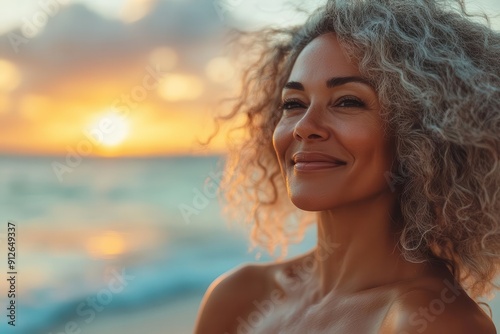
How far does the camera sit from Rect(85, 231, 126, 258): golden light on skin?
6.59 m

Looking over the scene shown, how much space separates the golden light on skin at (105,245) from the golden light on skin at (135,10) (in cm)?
215

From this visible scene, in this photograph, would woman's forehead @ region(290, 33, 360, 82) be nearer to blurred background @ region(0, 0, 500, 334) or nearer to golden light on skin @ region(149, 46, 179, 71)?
blurred background @ region(0, 0, 500, 334)

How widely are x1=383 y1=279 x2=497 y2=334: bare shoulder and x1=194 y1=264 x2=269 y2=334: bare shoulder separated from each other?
1.92 feet

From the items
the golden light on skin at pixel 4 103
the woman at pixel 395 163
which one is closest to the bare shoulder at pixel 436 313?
the woman at pixel 395 163

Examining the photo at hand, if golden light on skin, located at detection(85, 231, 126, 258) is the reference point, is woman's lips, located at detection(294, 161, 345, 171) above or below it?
above

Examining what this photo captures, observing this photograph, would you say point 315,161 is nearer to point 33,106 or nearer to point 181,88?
point 33,106

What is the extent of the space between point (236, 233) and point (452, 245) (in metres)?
5.37

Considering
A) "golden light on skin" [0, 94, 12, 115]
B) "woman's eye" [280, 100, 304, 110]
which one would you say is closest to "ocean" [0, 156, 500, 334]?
"golden light on skin" [0, 94, 12, 115]

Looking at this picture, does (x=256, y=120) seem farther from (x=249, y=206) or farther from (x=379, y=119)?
(x=379, y=119)

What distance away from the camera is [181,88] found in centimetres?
744

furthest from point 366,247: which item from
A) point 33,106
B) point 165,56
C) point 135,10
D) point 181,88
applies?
point 135,10

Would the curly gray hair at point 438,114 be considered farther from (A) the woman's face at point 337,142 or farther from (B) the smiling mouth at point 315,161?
(B) the smiling mouth at point 315,161

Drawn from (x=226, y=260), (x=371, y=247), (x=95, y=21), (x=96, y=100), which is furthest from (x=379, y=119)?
(x=95, y=21)

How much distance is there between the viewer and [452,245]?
6.31ft
